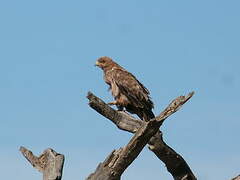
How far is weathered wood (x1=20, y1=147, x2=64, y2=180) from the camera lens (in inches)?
419

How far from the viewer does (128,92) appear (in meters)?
15.2

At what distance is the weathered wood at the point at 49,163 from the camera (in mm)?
10633

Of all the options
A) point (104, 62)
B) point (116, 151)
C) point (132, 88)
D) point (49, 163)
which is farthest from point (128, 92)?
point (116, 151)

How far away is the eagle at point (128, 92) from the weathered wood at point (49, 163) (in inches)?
142

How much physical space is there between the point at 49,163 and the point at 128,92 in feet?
15.4

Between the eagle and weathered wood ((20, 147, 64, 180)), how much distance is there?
3611 millimetres

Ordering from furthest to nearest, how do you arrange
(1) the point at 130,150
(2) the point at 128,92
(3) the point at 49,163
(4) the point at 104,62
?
(4) the point at 104,62 → (2) the point at 128,92 → (3) the point at 49,163 → (1) the point at 130,150

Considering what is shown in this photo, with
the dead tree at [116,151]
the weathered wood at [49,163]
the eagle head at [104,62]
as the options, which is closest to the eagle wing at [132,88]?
the eagle head at [104,62]

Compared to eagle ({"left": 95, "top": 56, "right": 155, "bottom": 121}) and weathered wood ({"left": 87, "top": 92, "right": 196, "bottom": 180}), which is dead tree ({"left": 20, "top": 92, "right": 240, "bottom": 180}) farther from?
eagle ({"left": 95, "top": 56, "right": 155, "bottom": 121})

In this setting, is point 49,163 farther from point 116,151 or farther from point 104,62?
point 104,62

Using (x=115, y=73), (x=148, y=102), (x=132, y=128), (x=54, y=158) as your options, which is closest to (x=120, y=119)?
(x=132, y=128)

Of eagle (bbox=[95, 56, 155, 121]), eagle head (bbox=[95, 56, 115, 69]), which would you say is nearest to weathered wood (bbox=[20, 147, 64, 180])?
eagle (bbox=[95, 56, 155, 121])

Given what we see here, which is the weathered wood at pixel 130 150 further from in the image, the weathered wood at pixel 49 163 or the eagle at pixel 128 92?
the eagle at pixel 128 92

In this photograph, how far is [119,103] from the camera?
15.0 meters
